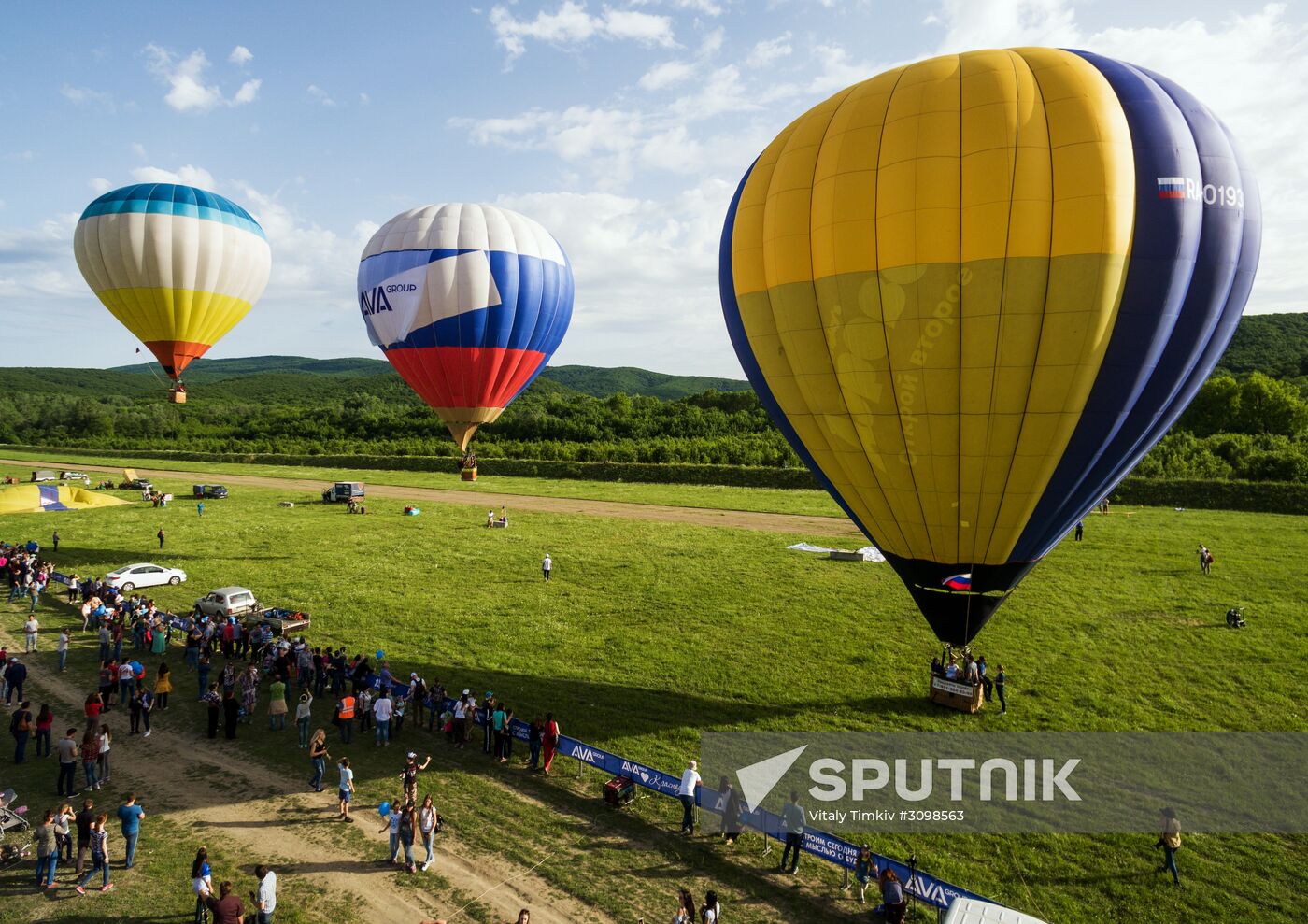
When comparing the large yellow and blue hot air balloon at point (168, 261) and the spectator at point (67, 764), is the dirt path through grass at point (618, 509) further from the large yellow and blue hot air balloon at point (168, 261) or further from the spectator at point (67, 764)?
the spectator at point (67, 764)

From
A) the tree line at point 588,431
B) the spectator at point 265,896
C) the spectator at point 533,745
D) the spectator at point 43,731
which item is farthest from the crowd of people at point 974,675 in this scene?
the tree line at point 588,431

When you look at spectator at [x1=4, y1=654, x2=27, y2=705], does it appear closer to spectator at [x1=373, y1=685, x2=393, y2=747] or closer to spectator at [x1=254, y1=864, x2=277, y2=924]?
spectator at [x1=373, y1=685, x2=393, y2=747]

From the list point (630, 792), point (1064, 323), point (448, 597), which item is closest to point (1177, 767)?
point (1064, 323)

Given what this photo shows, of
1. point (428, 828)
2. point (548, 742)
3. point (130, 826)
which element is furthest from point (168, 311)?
point (428, 828)

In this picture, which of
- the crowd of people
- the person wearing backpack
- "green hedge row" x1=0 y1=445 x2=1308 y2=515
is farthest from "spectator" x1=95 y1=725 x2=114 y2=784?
"green hedge row" x1=0 y1=445 x2=1308 y2=515

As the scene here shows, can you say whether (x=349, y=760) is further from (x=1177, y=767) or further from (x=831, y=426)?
(x=1177, y=767)

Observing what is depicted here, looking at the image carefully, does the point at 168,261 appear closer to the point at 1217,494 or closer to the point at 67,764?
Result: the point at 67,764
